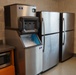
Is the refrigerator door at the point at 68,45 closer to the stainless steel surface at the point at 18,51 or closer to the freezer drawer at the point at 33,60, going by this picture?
the freezer drawer at the point at 33,60

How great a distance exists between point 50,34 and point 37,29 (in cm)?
61

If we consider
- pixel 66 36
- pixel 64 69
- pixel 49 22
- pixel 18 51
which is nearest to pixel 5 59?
pixel 18 51

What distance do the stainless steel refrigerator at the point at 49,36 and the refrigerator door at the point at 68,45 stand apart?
42cm

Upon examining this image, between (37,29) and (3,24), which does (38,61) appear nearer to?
(37,29)

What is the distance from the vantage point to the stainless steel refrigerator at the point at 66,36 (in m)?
4.26

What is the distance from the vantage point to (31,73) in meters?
2.97

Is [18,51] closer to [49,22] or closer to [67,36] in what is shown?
[49,22]

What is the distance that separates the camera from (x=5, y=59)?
2771 millimetres

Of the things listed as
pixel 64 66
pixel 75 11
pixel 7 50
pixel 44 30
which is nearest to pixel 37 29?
pixel 44 30

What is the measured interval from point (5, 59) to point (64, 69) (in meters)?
1.78

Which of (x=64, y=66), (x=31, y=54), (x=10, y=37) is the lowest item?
(x=64, y=66)

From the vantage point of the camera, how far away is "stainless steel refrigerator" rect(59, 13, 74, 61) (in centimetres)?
426

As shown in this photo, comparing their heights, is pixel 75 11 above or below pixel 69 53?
above

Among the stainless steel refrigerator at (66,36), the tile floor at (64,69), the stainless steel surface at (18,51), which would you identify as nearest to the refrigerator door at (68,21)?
the stainless steel refrigerator at (66,36)
